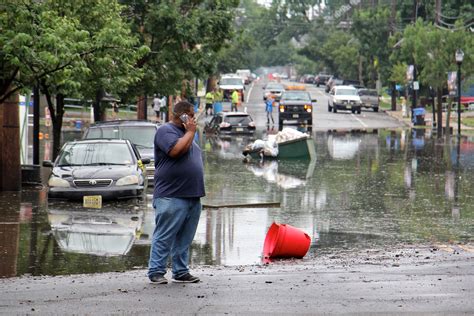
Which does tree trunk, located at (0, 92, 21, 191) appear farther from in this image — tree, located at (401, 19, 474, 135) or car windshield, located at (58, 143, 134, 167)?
tree, located at (401, 19, 474, 135)

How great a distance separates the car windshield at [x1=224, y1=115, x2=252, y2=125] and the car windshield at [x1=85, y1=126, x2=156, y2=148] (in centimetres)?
2320

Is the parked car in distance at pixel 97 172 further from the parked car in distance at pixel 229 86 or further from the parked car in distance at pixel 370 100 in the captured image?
the parked car in distance at pixel 229 86

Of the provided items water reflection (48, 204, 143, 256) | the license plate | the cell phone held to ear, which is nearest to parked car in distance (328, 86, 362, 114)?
the license plate

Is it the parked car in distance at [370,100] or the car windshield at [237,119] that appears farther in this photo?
the parked car in distance at [370,100]

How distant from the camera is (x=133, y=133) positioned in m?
26.5

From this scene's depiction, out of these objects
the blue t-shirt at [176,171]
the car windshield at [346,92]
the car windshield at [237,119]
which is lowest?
the car windshield at [237,119]

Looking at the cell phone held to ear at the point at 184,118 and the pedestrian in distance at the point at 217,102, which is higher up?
the cell phone held to ear at the point at 184,118

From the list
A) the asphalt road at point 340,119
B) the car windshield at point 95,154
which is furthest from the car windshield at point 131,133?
the asphalt road at point 340,119

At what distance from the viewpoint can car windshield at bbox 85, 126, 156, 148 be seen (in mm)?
25750

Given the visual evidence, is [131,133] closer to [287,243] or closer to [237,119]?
[287,243]

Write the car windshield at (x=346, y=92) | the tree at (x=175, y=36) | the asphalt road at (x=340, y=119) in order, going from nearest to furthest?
the tree at (x=175, y=36), the asphalt road at (x=340, y=119), the car windshield at (x=346, y=92)

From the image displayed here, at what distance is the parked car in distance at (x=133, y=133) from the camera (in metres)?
25.5

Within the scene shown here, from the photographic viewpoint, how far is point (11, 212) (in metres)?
19.4

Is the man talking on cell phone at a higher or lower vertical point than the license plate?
higher
